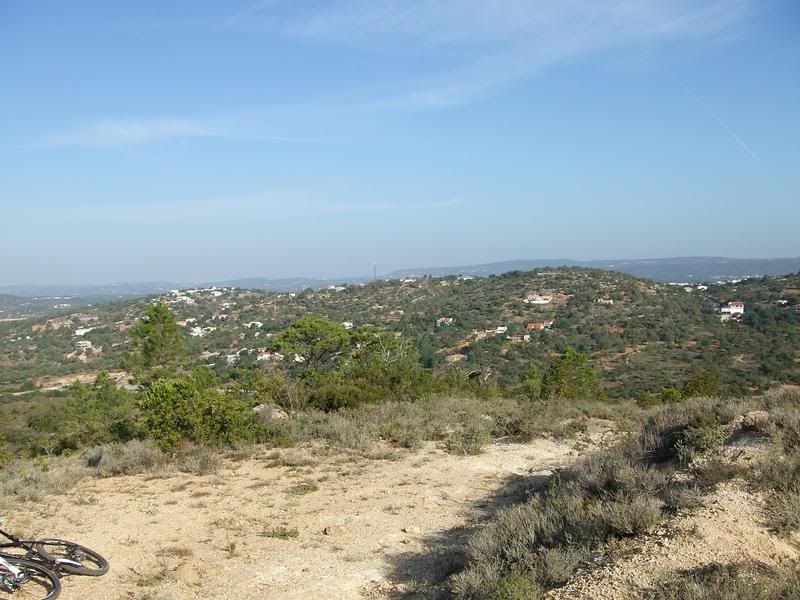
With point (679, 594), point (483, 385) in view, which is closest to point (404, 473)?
point (679, 594)

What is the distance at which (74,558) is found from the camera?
5.43 metres

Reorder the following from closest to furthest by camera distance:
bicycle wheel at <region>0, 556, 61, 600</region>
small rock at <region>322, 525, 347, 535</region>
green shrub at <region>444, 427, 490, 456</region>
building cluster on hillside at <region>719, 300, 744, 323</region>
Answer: bicycle wheel at <region>0, 556, 61, 600</region>
small rock at <region>322, 525, 347, 535</region>
green shrub at <region>444, 427, 490, 456</region>
building cluster on hillside at <region>719, 300, 744, 323</region>

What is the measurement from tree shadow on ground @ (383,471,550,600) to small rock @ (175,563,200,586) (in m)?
1.92

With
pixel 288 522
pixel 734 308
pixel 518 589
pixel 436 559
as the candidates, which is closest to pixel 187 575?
pixel 288 522

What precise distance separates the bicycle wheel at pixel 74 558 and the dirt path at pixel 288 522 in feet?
0.38

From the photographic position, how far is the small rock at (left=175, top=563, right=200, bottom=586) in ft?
17.3

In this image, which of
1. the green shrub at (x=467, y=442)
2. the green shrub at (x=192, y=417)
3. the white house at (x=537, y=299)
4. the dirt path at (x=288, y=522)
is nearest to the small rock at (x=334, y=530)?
the dirt path at (x=288, y=522)

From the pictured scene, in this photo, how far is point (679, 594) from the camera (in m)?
3.52

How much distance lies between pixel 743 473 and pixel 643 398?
14.2 metres

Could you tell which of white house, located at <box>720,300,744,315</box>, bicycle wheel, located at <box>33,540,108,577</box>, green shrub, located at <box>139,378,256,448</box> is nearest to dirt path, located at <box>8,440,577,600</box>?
bicycle wheel, located at <box>33,540,108,577</box>

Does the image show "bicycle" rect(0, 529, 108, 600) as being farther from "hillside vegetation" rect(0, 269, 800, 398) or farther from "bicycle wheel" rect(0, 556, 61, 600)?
"hillside vegetation" rect(0, 269, 800, 398)

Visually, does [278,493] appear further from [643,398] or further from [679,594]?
[643,398]

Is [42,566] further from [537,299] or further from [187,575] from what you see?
[537,299]

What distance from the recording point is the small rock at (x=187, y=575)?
5281mm
